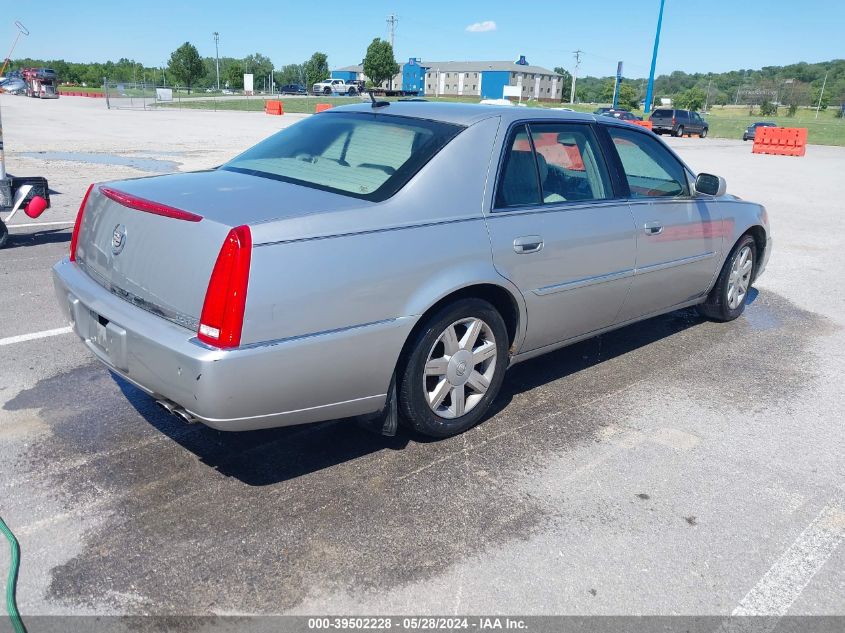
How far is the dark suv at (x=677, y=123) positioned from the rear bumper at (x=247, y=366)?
41.6 metres

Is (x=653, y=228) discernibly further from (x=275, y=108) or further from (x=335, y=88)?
(x=335, y=88)

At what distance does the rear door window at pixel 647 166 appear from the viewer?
15.4ft

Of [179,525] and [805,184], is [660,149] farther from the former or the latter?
[805,184]

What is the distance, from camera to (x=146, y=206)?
3.22 meters

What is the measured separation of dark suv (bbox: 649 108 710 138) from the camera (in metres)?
41.5

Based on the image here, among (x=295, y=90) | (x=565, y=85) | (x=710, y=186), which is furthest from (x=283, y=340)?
(x=565, y=85)

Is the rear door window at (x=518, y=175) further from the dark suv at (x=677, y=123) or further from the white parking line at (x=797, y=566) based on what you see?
the dark suv at (x=677, y=123)

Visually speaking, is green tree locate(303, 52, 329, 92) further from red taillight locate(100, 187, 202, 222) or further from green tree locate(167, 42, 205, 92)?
red taillight locate(100, 187, 202, 222)

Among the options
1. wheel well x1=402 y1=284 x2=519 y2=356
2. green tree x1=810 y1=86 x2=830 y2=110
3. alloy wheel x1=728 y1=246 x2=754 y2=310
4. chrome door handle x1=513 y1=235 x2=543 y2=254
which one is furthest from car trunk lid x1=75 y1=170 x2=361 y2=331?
green tree x1=810 y1=86 x2=830 y2=110

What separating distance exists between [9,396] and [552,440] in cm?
299

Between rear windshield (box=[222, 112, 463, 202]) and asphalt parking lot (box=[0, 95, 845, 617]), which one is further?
rear windshield (box=[222, 112, 463, 202])

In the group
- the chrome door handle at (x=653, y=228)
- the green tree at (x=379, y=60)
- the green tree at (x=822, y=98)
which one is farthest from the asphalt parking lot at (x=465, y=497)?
the green tree at (x=822, y=98)

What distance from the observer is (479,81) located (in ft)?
449

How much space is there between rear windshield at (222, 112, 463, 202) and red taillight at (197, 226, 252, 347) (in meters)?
0.73
